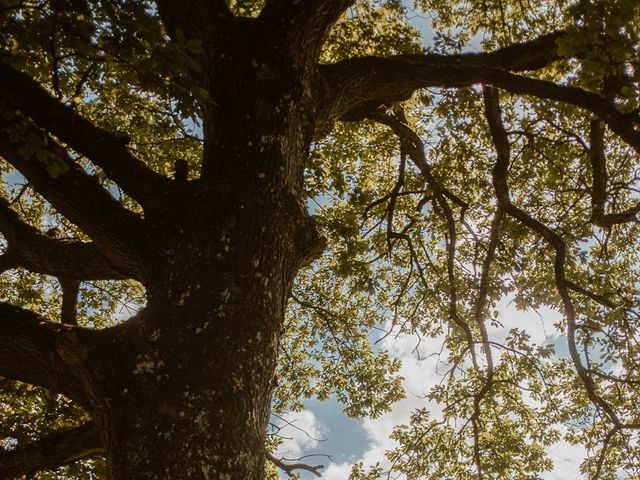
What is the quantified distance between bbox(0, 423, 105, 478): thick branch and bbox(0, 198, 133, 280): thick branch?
1.31 m

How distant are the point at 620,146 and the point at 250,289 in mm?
9031

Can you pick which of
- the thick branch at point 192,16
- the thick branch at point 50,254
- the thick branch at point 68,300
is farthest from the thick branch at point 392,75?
the thick branch at point 68,300

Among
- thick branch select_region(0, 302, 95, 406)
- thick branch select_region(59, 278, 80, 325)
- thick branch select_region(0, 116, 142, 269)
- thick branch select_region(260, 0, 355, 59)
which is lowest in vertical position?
thick branch select_region(0, 302, 95, 406)

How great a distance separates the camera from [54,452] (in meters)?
3.79

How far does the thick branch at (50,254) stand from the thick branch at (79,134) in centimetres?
95

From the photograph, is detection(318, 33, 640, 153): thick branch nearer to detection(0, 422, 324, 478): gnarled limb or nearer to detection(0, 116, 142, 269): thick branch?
detection(0, 116, 142, 269): thick branch

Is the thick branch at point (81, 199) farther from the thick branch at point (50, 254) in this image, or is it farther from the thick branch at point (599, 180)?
the thick branch at point (599, 180)

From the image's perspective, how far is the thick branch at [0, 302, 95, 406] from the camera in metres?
3.28

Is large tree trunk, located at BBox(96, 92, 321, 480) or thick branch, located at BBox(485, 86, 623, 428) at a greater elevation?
thick branch, located at BBox(485, 86, 623, 428)

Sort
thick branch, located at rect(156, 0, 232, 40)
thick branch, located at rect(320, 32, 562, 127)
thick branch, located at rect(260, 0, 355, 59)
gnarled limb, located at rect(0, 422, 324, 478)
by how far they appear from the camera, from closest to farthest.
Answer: gnarled limb, located at rect(0, 422, 324, 478) → thick branch, located at rect(260, 0, 355, 59) → thick branch, located at rect(156, 0, 232, 40) → thick branch, located at rect(320, 32, 562, 127)

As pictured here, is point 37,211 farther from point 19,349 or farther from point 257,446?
point 257,446

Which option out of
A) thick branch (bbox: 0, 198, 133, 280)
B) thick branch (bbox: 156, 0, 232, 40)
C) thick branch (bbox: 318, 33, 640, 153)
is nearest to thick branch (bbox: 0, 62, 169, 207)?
thick branch (bbox: 0, 198, 133, 280)

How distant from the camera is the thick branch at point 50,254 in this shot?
476 centimetres

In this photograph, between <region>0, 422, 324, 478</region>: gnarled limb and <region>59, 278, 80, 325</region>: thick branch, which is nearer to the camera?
<region>0, 422, 324, 478</region>: gnarled limb
